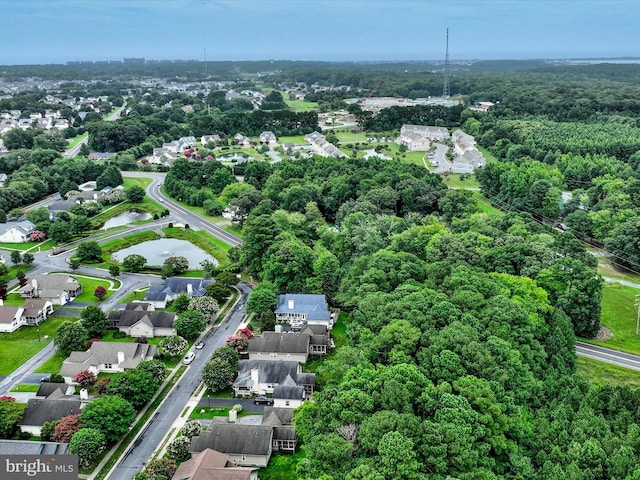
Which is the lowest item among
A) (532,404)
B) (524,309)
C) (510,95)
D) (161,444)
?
(161,444)

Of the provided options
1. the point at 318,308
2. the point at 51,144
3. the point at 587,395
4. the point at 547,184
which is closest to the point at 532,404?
the point at 587,395

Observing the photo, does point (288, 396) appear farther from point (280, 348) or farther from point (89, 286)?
point (89, 286)

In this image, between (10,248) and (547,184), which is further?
(547,184)

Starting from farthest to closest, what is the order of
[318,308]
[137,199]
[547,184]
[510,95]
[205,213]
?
[510,95], [137,199], [205,213], [547,184], [318,308]

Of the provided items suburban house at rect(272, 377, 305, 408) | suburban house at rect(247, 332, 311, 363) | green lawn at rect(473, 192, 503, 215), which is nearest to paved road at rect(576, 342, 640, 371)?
suburban house at rect(247, 332, 311, 363)

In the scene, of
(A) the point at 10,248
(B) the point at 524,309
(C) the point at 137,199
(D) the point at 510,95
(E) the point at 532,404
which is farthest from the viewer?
(D) the point at 510,95

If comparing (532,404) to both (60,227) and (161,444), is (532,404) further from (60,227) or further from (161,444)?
(60,227)

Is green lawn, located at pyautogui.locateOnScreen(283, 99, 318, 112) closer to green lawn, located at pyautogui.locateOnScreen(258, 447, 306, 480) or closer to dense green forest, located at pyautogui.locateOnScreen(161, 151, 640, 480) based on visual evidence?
dense green forest, located at pyautogui.locateOnScreen(161, 151, 640, 480)
